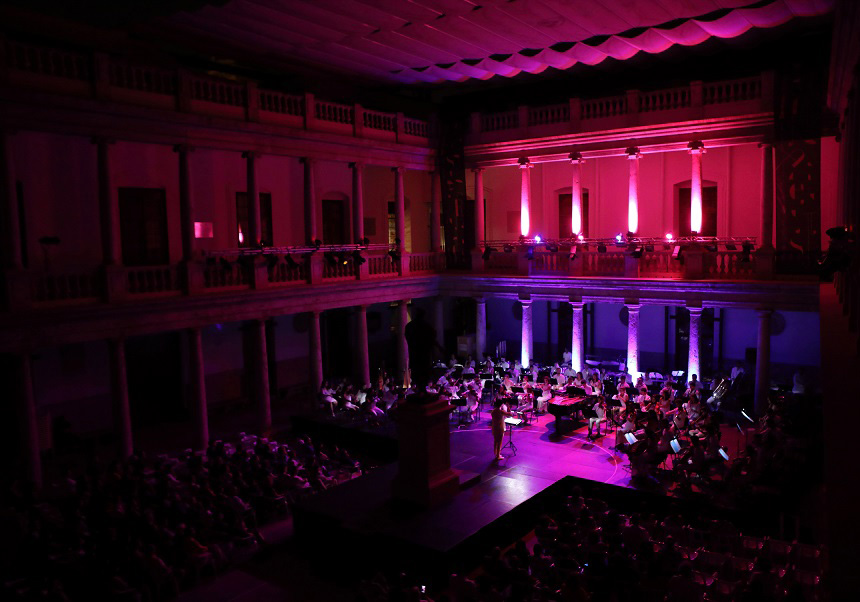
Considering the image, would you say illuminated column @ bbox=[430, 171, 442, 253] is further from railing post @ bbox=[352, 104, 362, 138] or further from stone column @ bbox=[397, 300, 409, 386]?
railing post @ bbox=[352, 104, 362, 138]

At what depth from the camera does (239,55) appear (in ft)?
75.8

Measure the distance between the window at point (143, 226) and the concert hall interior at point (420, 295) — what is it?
100mm

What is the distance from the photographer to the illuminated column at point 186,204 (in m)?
19.6

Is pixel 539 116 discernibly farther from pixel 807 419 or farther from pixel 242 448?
pixel 242 448

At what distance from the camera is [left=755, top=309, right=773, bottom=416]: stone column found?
67.9 feet

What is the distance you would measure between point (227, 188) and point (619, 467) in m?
16.2

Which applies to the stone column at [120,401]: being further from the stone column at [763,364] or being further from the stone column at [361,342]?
the stone column at [763,364]

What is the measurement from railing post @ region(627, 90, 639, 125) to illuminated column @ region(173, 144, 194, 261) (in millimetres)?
14682

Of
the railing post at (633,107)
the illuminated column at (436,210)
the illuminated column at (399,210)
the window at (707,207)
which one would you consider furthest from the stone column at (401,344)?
the window at (707,207)


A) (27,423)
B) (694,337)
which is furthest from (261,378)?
(694,337)

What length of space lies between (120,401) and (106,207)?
5252 mm

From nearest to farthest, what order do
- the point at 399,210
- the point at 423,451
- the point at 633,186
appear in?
the point at 423,451 < the point at 633,186 < the point at 399,210

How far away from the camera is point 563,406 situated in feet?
64.1

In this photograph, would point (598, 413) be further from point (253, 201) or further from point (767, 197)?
point (253, 201)
